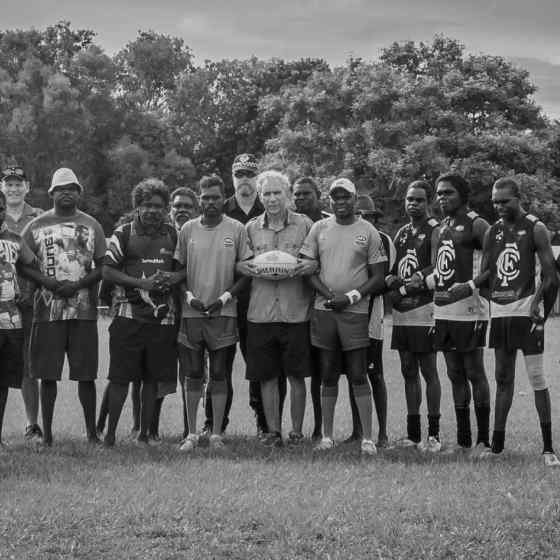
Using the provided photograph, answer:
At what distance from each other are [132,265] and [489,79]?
106 feet

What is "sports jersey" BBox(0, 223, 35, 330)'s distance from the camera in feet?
27.1

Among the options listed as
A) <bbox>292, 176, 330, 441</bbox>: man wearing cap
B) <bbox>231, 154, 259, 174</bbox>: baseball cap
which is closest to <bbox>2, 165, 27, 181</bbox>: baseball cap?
<bbox>231, 154, 259, 174</bbox>: baseball cap

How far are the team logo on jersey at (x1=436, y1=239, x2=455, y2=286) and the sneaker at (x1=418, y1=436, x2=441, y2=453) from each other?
1.51 meters

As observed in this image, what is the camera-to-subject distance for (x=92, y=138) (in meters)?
47.3

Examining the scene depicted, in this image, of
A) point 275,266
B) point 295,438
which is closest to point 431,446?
point 295,438

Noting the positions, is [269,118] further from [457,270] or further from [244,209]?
[457,270]

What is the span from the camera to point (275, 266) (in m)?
8.55

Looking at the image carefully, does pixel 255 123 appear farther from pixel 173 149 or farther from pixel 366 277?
pixel 366 277

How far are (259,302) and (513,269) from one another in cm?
237

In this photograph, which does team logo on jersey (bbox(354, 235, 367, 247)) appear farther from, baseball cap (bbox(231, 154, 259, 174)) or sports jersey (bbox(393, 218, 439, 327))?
baseball cap (bbox(231, 154, 259, 174))

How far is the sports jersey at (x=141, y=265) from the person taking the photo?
338 inches

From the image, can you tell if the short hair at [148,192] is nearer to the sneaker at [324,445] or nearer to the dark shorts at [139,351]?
the dark shorts at [139,351]

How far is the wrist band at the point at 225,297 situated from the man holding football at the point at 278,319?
0.26 metres

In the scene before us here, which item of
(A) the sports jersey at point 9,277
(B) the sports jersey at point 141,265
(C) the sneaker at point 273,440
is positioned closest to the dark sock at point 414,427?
(C) the sneaker at point 273,440
